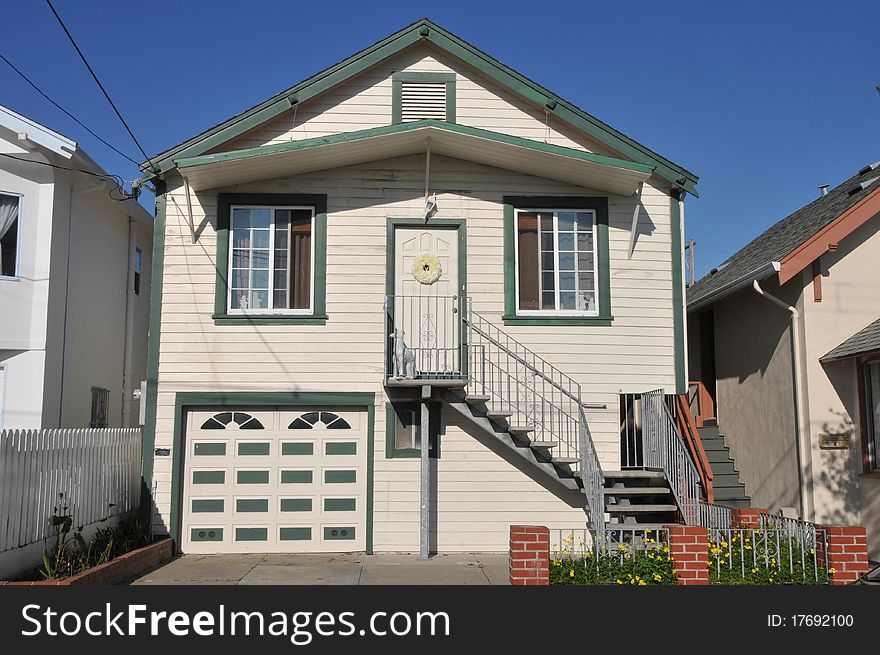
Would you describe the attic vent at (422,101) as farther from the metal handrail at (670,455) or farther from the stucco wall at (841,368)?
the stucco wall at (841,368)

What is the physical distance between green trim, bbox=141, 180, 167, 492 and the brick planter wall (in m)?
0.88

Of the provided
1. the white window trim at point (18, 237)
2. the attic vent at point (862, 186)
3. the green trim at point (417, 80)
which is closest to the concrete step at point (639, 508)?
the attic vent at point (862, 186)

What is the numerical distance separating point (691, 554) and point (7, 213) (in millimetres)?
11280

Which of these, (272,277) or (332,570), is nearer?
(332,570)

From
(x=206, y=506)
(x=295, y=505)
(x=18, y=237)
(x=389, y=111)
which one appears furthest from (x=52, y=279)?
(x=389, y=111)

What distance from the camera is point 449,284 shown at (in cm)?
1369

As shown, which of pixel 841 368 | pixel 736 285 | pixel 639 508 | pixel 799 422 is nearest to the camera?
pixel 639 508

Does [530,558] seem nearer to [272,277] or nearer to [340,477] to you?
[340,477]

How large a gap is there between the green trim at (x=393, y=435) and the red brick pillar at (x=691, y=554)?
189 inches

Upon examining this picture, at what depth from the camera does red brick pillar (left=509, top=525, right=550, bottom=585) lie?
895 cm

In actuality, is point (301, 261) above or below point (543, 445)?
above

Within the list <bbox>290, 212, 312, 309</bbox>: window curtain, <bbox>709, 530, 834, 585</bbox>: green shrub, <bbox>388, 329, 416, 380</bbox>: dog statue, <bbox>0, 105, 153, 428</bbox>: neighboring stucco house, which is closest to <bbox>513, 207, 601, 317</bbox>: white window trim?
<bbox>388, 329, 416, 380</bbox>: dog statue

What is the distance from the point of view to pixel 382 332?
13.4 m

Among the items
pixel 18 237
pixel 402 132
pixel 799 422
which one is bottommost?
pixel 799 422
